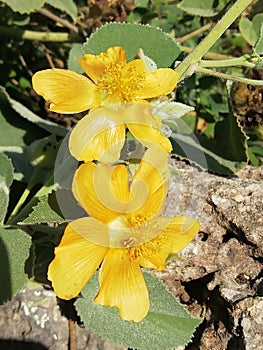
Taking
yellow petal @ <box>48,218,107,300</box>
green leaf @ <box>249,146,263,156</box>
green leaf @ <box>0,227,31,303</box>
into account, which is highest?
yellow petal @ <box>48,218,107,300</box>

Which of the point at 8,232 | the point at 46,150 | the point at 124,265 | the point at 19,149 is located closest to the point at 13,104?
the point at 19,149

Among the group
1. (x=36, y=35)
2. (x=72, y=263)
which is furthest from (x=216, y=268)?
(x=36, y=35)

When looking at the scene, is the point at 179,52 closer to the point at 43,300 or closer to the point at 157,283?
the point at 157,283

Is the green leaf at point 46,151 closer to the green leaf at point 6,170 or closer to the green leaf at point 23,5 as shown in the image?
the green leaf at point 6,170

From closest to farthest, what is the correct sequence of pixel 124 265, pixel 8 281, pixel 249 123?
1. pixel 124 265
2. pixel 8 281
3. pixel 249 123

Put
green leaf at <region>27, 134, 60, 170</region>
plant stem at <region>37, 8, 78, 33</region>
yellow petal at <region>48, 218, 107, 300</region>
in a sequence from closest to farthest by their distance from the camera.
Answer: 1. yellow petal at <region>48, 218, 107, 300</region>
2. green leaf at <region>27, 134, 60, 170</region>
3. plant stem at <region>37, 8, 78, 33</region>

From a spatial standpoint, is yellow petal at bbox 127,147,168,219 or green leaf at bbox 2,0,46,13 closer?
yellow petal at bbox 127,147,168,219

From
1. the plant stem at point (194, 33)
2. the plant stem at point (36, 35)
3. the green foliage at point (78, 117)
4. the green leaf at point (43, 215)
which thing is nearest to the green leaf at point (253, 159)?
the green foliage at point (78, 117)

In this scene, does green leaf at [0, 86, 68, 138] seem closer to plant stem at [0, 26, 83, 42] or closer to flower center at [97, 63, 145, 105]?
plant stem at [0, 26, 83, 42]

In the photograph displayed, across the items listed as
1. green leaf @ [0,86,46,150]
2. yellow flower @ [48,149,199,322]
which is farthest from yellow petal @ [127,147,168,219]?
green leaf @ [0,86,46,150]
